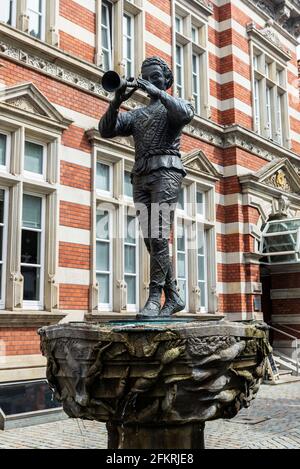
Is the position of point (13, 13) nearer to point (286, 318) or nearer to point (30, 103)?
point (30, 103)

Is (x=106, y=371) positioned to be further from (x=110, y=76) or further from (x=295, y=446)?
(x=295, y=446)

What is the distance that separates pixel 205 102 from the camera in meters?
13.8

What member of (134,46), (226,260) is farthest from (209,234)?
(134,46)

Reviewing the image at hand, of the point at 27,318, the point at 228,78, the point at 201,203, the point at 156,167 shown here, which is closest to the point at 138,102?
the point at 201,203

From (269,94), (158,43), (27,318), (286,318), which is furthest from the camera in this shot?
(269,94)

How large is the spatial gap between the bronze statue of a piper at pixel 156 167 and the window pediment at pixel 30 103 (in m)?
4.70

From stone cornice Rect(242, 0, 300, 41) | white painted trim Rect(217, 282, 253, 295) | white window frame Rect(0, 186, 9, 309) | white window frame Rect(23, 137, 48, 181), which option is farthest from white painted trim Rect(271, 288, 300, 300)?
white window frame Rect(0, 186, 9, 309)

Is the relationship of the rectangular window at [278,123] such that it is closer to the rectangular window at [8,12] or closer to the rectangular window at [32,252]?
the rectangular window at [8,12]

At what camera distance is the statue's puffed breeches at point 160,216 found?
4324mm

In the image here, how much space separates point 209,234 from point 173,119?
921 cm

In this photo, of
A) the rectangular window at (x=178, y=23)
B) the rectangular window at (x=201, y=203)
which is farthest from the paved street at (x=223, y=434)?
the rectangular window at (x=178, y=23)

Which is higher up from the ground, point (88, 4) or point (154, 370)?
point (88, 4)

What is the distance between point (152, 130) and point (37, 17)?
6685mm

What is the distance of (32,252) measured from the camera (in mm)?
9102
